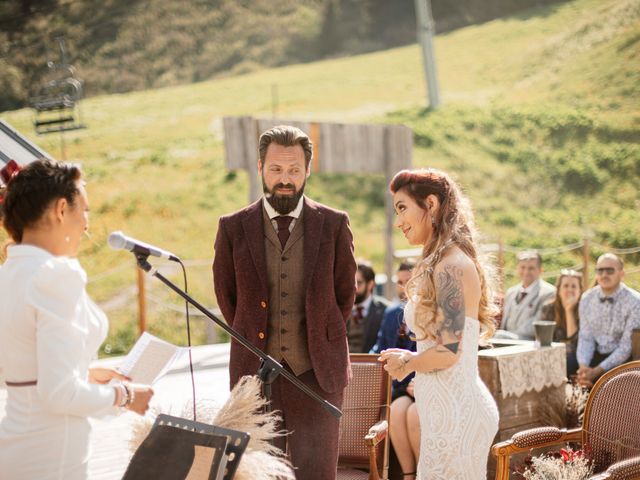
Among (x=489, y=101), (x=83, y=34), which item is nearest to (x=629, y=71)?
(x=489, y=101)

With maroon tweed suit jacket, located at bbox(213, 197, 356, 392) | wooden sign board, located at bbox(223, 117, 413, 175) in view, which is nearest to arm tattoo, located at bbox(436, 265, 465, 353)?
maroon tweed suit jacket, located at bbox(213, 197, 356, 392)

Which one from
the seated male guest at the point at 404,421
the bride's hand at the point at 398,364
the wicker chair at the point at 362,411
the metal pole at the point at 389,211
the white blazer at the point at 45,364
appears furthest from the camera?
the metal pole at the point at 389,211

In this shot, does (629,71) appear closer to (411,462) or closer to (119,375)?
(411,462)

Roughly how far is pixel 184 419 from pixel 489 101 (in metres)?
23.0

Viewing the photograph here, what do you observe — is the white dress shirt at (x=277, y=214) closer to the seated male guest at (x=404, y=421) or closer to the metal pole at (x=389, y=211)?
the seated male guest at (x=404, y=421)

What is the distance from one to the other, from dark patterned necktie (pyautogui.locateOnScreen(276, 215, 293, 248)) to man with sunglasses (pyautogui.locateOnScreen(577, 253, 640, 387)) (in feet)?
10.6

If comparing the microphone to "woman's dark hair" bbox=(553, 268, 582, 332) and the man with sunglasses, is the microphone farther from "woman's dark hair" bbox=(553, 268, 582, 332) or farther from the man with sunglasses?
"woman's dark hair" bbox=(553, 268, 582, 332)

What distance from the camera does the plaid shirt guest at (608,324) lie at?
5684mm

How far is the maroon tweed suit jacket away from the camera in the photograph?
10.5 ft

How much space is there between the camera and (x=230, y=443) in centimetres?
249

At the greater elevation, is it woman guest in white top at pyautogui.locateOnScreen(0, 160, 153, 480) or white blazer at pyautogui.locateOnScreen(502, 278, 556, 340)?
woman guest in white top at pyautogui.locateOnScreen(0, 160, 153, 480)

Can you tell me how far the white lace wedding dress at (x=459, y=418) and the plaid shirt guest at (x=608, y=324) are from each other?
2805 mm

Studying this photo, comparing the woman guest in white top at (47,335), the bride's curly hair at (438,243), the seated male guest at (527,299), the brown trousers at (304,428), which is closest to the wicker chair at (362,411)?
the brown trousers at (304,428)

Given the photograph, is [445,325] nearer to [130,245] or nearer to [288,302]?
[288,302]
